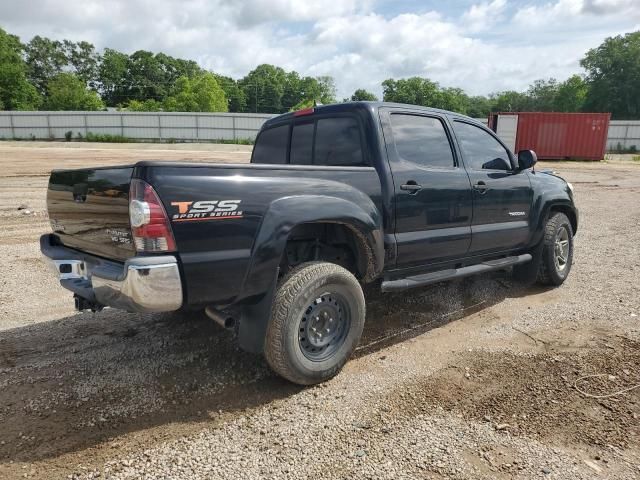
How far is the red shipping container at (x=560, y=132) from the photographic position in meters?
28.2

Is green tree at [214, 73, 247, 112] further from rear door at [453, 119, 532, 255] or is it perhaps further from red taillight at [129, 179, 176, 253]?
red taillight at [129, 179, 176, 253]

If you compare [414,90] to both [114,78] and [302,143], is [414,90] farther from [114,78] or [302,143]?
[302,143]

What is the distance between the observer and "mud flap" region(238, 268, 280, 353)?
9.64 ft

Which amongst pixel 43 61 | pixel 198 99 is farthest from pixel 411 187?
pixel 43 61

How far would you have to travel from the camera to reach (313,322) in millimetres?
3264

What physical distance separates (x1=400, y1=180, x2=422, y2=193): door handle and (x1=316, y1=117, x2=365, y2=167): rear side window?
38 centimetres

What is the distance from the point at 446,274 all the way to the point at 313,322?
1463 millimetres

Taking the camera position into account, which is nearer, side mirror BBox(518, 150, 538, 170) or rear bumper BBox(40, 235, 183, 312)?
rear bumper BBox(40, 235, 183, 312)

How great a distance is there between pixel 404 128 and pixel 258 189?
163 cm

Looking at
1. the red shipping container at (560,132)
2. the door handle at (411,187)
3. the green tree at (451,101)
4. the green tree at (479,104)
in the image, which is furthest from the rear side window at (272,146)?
the green tree at (479,104)

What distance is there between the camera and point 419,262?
3.93 m

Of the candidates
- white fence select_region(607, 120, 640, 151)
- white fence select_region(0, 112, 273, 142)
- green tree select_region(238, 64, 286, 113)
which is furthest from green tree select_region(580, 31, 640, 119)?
green tree select_region(238, 64, 286, 113)

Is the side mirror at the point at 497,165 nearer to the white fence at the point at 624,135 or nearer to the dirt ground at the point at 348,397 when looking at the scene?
the dirt ground at the point at 348,397

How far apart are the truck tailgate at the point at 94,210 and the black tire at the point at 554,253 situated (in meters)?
4.47
